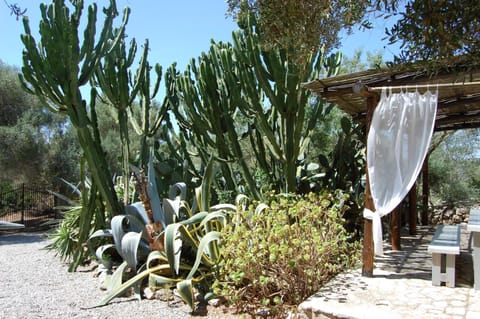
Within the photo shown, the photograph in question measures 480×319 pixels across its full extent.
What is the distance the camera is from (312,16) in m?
3.91

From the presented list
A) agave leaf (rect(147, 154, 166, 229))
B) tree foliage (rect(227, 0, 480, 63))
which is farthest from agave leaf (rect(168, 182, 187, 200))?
tree foliage (rect(227, 0, 480, 63))

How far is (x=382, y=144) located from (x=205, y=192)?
94.4 inches

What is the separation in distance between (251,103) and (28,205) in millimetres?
11921

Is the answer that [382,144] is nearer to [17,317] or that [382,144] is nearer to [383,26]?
[383,26]

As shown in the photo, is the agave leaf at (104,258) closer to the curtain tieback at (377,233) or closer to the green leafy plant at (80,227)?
the green leafy plant at (80,227)

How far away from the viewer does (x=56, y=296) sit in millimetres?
4953

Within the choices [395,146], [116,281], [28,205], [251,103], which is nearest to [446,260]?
[395,146]

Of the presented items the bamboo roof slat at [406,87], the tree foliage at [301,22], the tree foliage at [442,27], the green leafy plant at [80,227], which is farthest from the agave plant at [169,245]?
the tree foliage at [442,27]

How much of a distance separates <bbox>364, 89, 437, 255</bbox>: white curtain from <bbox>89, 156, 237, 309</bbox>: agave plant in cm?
171

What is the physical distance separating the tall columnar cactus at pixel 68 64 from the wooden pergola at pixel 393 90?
3.27 m

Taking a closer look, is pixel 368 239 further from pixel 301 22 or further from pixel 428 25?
pixel 428 25

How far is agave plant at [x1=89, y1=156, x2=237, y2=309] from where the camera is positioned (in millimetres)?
4688

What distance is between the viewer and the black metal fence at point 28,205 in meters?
14.7

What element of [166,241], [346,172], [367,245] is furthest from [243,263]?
[346,172]
